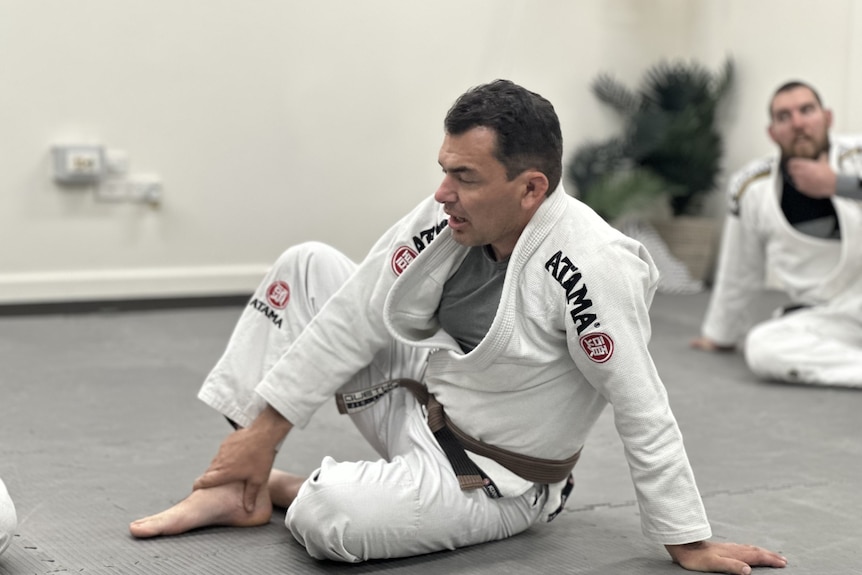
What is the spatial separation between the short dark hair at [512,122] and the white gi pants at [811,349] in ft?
7.48

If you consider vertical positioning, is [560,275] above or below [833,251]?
above

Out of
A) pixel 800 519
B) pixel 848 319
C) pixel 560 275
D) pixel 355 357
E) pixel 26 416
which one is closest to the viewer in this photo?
pixel 560 275

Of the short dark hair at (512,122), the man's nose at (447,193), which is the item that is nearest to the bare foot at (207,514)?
the man's nose at (447,193)

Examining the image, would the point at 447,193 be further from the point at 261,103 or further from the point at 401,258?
the point at 261,103

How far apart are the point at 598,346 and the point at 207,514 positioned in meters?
0.86

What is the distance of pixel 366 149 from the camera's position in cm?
597

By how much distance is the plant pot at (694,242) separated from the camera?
654 cm

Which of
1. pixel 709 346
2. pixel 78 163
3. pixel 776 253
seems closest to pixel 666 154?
pixel 709 346

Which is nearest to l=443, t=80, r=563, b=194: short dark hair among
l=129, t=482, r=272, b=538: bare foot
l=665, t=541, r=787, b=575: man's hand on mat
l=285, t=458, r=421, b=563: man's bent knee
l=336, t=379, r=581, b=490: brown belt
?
l=336, t=379, r=581, b=490: brown belt

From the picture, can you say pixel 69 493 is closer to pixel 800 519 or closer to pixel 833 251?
pixel 800 519

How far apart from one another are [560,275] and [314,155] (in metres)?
4.01

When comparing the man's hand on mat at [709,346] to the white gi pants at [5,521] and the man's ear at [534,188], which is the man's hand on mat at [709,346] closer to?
the man's ear at [534,188]

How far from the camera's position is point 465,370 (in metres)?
2.11

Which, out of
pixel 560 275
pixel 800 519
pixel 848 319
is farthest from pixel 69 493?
pixel 848 319
